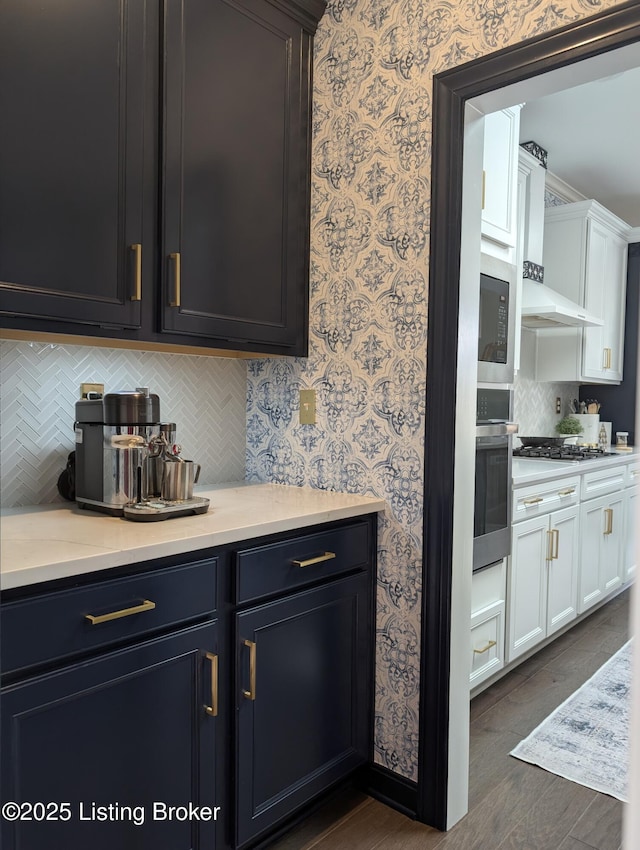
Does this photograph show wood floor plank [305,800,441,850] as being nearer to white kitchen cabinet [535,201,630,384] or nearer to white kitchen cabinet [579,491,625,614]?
white kitchen cabinet [579,491,625,614]

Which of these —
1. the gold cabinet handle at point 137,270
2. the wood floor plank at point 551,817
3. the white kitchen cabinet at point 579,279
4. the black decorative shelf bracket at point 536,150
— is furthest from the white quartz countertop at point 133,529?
the white kitchen cabinet at point 579,279

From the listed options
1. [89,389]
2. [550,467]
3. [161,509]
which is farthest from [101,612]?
[550,467]

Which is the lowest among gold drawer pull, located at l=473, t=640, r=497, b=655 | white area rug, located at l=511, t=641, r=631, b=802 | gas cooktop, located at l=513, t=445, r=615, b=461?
white area rug, located at l=511, t=641, r=631, b=802

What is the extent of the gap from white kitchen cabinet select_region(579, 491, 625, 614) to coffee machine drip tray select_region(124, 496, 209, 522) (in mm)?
2365

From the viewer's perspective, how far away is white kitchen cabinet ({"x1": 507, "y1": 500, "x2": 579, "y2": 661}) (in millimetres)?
2648

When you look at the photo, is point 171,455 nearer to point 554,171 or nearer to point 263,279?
point 263,279

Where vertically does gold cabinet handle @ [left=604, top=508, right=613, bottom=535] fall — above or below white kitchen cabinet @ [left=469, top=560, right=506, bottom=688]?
above

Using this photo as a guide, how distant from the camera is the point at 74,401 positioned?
1.77 m

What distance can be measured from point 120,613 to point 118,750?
28 centimetres

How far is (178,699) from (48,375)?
0.92 m

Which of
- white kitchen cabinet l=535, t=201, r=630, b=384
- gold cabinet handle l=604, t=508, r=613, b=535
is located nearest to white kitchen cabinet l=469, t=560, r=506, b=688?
gold cabinet handle l=604, t=508, r=613, b=535

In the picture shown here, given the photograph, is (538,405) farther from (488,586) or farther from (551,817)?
(551,817)

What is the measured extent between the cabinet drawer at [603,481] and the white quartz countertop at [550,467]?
33 mm

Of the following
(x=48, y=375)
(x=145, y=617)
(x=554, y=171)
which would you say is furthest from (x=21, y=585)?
(x=554, y=171)
